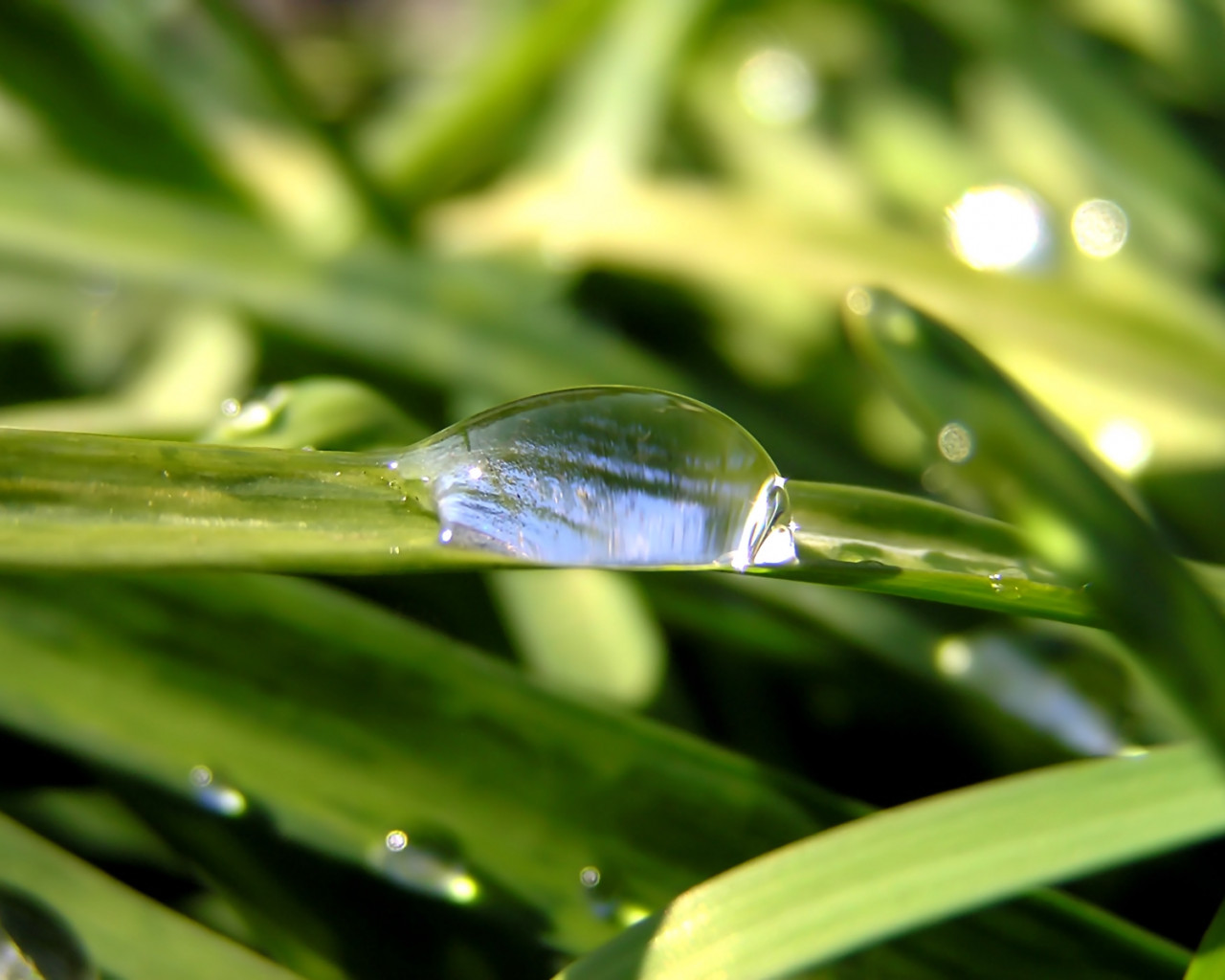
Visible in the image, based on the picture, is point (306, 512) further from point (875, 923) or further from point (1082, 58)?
point (1082, 58)

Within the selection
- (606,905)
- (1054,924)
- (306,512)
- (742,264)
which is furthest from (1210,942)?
(742,264)

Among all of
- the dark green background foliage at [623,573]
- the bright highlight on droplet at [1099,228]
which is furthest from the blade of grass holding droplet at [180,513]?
the bright highlight on droplet at [1099,228]

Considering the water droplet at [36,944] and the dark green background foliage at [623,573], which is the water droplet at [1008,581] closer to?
the dark green background foliage at [623,573]

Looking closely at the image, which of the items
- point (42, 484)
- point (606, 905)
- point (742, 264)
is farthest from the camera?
point (742, 264)

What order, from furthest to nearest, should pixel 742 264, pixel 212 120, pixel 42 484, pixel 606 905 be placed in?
1. pixel 212 120
2. pixel 742 264
3. pixel 606 905
4. pixel 42 484

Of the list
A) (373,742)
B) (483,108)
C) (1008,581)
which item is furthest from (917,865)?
(483,108)

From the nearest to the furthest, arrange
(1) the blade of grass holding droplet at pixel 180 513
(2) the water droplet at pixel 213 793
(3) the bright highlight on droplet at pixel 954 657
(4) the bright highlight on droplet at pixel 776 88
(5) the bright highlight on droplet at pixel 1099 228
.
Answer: (1) the blade of grass holding droplet at pixel 180 513, (2) the water droplet at pixel 213 793, (3) the bright highlight on droplet at pixel 954 657, (5) the bright highlight on droplet at pixel 1099 228, (4) the bright highlight on droplet at pixel 776 88
